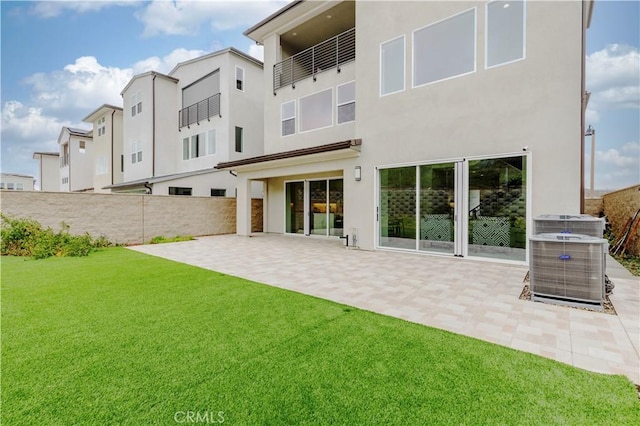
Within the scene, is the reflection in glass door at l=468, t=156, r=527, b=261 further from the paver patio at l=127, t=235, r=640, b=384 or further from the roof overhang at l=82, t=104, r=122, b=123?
the roof overhang at l=82, t=104, r=122, b=123

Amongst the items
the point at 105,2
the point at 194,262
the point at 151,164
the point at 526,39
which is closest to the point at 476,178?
the point at 526,39

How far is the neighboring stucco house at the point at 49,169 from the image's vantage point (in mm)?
36844

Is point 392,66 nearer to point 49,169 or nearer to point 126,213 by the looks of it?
point 126,213

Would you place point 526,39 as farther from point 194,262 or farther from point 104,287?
point 104,287

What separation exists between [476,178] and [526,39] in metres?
3.50

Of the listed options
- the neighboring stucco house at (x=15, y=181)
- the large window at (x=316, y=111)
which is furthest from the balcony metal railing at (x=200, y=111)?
the neighboring stucco house at (x=15, y=181)

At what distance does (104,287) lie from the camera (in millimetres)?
5777

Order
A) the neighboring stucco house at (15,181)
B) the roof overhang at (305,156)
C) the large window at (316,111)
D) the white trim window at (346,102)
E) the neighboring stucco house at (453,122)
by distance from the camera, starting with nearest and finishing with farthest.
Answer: the neighboring stucco house at (453,122) < the roof overhang at (305,156) < the white trim window at (346,102) < the large window at (316,111) < the neighboring stucco house at (15,181)

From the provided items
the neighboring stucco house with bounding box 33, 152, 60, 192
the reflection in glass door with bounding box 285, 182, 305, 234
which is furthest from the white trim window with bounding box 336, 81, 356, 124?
the neighboring stucco house with bounding box 33, 152, 60, 192

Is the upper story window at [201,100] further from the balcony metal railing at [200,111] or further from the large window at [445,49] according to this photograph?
the large window at [445,49]

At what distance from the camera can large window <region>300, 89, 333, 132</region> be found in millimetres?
12656

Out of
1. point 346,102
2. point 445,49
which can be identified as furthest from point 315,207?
point 445,49

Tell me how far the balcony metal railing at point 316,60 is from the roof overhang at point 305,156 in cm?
412

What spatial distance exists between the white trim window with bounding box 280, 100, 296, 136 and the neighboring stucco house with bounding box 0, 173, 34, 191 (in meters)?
45.6
